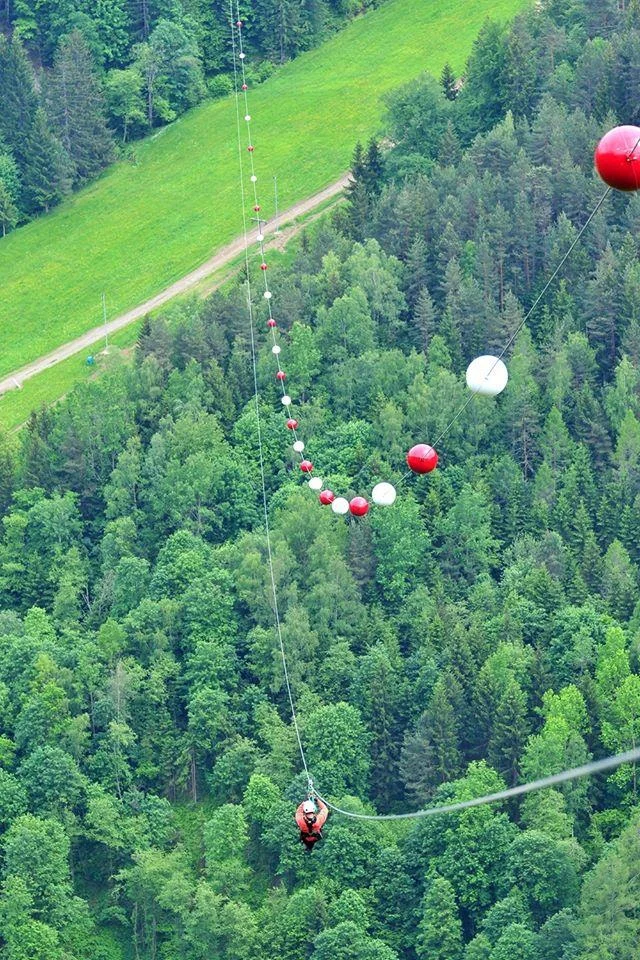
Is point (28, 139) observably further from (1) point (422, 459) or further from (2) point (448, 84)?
(1) point (422, 459)

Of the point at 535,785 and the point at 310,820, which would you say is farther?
the point at 310,820

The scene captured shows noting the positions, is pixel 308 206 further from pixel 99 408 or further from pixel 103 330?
pixel 99 408

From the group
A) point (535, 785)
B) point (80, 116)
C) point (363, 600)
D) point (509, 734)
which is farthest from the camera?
point (80, 116)

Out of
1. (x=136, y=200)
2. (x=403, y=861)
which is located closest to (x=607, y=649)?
(x=403, y=861)

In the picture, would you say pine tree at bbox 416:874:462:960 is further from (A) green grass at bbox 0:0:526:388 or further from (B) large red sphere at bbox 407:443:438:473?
(A) green grass at bbox 0:0:526:388

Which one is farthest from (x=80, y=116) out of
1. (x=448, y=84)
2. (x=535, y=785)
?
(x=535, y=785)

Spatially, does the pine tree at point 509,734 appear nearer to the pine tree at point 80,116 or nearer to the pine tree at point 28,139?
the pine tree at point 28,139

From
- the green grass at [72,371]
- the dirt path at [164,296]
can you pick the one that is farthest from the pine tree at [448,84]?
the green grass at [72,371]
